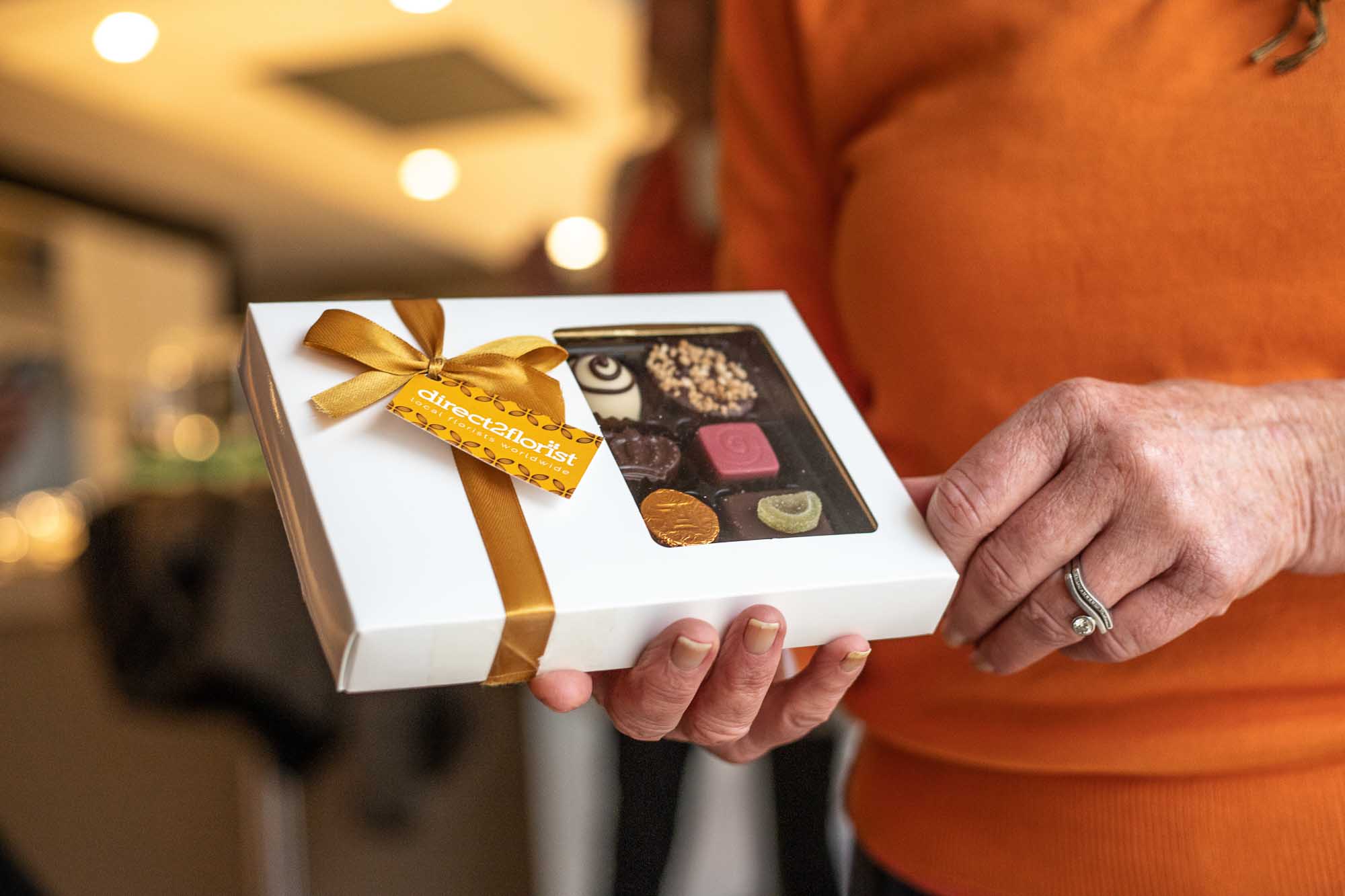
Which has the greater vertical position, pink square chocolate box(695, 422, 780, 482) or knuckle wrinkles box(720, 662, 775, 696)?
pink square chocolate box(695, 422, 780, 482)

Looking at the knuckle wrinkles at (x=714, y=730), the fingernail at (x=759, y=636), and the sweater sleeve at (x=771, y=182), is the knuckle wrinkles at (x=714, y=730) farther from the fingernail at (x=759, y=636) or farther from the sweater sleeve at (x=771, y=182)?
the sweater sleeve at (x=771, y=182)

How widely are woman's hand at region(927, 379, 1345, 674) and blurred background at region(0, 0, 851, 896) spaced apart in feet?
0.93

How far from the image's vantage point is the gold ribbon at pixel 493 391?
0.43 meters

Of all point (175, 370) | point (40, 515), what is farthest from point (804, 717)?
point (40, 515)

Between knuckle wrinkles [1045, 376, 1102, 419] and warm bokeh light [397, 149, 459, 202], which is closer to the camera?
knuckle wrinkles [1045, 376, 1102, 419]

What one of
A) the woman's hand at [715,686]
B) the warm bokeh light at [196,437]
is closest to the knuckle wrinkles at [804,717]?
the woman's hand at [715,686]

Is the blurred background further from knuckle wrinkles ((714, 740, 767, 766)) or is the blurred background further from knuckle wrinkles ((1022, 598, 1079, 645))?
knuckle wrinkles ((1022, 598, 1079, 645))

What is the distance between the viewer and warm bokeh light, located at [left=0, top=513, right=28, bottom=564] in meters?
3.16

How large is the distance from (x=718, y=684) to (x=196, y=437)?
1.51 m

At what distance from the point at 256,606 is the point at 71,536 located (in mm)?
2155


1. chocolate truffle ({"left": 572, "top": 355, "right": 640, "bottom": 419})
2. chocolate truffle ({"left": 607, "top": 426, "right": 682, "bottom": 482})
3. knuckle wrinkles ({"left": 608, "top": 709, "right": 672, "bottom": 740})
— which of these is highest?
chocolate truffle ({"left": 572, "top": 355, "right": 640, "bottom": 419})

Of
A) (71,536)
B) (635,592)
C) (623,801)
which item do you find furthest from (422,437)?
(71,536)

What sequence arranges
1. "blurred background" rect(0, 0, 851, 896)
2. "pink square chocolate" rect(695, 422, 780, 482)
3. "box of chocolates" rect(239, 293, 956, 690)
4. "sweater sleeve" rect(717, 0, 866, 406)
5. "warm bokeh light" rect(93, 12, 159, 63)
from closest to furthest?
"box of chocolates" rect(239, 293, 956, 690), "pink square chocolate" rect(695, 422, 780, 482), "sweater sleeve" rect(717, 0, 866, 406), "blurred background" rect(0, 0, 851, 896), "warm bokeh light" rect(93, 12, 159, 63)

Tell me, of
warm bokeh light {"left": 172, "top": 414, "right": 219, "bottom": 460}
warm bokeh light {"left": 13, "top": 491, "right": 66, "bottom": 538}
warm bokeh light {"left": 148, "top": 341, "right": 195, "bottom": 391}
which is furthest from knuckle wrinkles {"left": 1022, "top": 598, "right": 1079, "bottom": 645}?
warm bokeh light {"left": 13, "top": 491, "right": 66, "bottom": 538}
